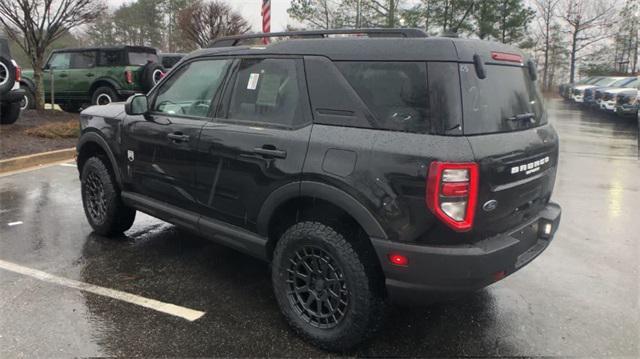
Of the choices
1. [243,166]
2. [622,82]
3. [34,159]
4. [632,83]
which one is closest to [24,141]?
[34,159]

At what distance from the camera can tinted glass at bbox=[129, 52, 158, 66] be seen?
507 inches

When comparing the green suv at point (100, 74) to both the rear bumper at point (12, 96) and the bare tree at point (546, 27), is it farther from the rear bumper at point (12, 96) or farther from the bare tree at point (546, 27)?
the bare tree at point (546, 27)

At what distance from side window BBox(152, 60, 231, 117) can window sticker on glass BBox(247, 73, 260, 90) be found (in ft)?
0.98

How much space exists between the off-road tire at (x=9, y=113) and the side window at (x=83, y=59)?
3553mm

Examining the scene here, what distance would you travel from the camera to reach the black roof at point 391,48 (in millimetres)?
Result: 2623

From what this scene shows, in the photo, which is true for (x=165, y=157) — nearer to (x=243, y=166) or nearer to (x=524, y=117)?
(x=243, y=166)

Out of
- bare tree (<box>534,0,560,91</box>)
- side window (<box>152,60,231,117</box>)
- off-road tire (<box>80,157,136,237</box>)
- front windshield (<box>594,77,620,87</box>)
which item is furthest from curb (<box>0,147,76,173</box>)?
bare tree (<box>534,0,560,91</box>)

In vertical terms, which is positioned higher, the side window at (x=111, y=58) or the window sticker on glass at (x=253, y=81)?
the side window at (x=111, y=58)

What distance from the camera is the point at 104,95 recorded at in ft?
42.4

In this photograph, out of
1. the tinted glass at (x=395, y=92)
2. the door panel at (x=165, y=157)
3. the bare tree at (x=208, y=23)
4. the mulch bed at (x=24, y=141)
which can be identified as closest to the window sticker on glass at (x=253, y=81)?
the door panel at (x=165, y=157)

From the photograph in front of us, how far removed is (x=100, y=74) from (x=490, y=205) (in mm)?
12521

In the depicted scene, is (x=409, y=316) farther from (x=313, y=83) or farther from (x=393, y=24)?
(x=393, y=24)

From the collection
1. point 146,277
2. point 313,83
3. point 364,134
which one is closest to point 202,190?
point 146,277

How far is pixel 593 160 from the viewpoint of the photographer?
9.67 m
